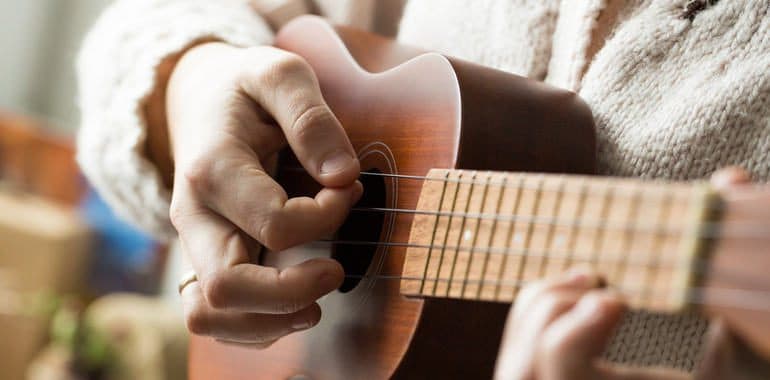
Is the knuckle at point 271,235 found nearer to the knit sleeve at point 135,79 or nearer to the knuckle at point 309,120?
the knuckle at point 309,120

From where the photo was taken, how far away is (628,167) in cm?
58

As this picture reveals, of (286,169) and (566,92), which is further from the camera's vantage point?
(286,169)

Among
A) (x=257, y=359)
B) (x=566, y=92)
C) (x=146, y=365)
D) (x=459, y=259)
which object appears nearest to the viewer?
(x=459, y=259)

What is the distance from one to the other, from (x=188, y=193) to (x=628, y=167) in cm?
31

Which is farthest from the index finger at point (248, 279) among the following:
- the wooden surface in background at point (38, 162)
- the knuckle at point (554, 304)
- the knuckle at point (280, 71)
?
the wooden surface in background at point (38, 162)

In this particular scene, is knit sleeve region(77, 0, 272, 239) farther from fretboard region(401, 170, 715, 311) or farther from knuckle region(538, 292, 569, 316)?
knuckle region(538, 292, 569, 316)

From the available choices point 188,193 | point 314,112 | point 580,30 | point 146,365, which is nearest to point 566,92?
point 580,30

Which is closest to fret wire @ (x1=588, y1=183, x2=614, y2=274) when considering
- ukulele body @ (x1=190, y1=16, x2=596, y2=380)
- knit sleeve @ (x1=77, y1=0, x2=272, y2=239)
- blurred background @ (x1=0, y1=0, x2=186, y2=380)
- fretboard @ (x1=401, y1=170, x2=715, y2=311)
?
fretboard @ (x1=401, y1=170, x2=715, y2=311)

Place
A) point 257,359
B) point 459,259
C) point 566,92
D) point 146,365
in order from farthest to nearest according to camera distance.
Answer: point 146,365 → point 257,359 → point 566,92 → point 459,259

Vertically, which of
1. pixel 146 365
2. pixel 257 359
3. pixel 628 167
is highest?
pixel 628 167

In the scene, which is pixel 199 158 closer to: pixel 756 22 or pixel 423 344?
pixel 423 344

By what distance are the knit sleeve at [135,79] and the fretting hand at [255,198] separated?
16 cm

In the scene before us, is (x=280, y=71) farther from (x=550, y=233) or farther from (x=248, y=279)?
(x=550, y=233)

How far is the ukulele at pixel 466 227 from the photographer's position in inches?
14.8
